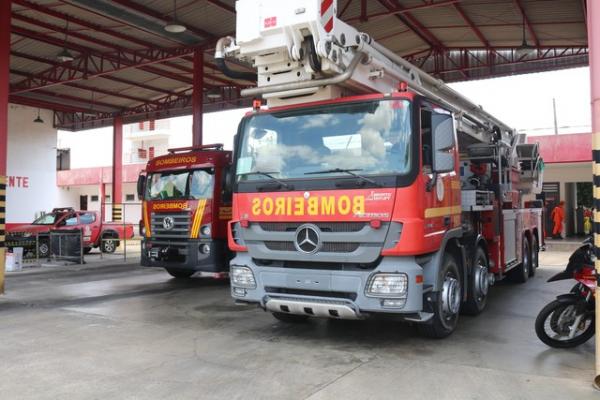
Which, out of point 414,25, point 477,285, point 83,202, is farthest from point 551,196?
point 83,202

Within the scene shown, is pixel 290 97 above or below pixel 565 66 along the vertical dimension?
below

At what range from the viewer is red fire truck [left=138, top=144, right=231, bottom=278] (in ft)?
32.0

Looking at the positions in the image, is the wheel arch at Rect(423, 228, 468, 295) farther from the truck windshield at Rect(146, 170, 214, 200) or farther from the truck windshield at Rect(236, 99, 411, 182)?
the truck windshield at Rect(146, 170, 214, 200)

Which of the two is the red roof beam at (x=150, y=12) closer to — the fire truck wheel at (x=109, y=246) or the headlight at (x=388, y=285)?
the fire truck wheel at (x=109, y=246)

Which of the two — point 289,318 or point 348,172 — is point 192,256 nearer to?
point 289,318

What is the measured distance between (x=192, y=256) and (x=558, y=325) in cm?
639

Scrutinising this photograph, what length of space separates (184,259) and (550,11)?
11492 millimetres

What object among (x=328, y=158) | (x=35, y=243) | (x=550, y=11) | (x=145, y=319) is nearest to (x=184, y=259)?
(x=145, y=319)

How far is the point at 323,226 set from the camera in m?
5.42

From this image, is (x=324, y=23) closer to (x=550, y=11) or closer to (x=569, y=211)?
(x=550, y=11)

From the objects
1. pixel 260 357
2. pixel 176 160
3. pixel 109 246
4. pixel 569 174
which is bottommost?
pixel 260 357

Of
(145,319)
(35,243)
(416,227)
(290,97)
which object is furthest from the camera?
(35,243)

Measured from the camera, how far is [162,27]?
14484 mm

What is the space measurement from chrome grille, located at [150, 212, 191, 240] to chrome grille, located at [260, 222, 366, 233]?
442cm
